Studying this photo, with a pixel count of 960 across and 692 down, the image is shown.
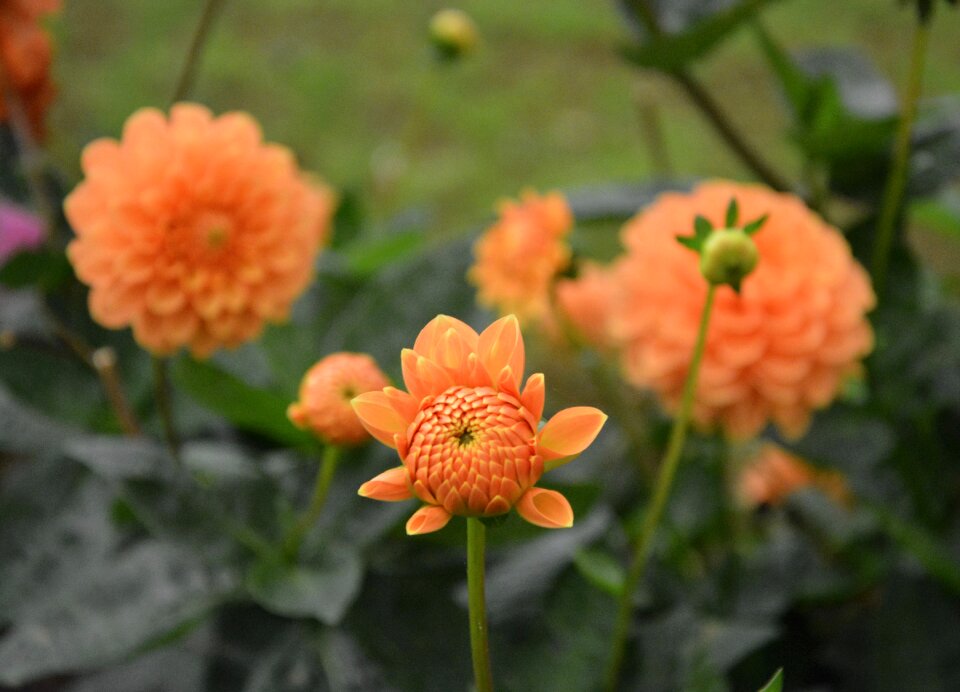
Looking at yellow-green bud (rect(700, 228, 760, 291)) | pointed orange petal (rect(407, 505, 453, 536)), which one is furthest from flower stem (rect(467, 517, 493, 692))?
yellow-green bud (rect(700, 228, 760, 291))

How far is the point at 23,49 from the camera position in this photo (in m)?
0.56

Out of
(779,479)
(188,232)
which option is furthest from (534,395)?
(779,479)

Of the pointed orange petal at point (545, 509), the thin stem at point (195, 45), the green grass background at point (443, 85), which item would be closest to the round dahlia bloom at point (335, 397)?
the pointed orange petal at point (545, 509)

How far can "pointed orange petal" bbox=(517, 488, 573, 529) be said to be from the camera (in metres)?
0.24

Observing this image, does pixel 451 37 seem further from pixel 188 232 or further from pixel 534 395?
pixel 534 395

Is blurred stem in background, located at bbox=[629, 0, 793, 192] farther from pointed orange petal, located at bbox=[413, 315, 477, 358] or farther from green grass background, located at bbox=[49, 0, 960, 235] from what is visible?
green grass background, located at bbox=[49, 0, 960, 235]

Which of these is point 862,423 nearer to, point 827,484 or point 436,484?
point 827,484

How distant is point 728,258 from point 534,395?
100 mm

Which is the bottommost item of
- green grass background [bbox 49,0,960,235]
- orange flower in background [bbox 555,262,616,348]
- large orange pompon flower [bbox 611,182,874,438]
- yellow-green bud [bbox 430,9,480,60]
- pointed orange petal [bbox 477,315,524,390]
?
green grass background [bbox 49,0,960,235]

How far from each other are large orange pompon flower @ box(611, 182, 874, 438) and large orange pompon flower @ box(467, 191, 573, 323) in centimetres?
10

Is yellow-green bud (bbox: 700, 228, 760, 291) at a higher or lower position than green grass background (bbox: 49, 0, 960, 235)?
higher

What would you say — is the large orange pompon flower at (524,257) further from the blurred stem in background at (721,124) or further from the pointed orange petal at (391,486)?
the pointed orange petal at (391,486)

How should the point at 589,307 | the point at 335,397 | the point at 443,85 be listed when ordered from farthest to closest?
1. the point at 443,85
2. the point at 589,307
3. the point at 335,397

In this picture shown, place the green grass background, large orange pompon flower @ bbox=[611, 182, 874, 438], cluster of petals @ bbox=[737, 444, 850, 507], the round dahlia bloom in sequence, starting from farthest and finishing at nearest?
the green grass background, cluster of petals @ bbox=[737, 444, 850, 507], large orange pompon flower @ bbox=[611, 182, 874, 438], the round dahlia bloom
